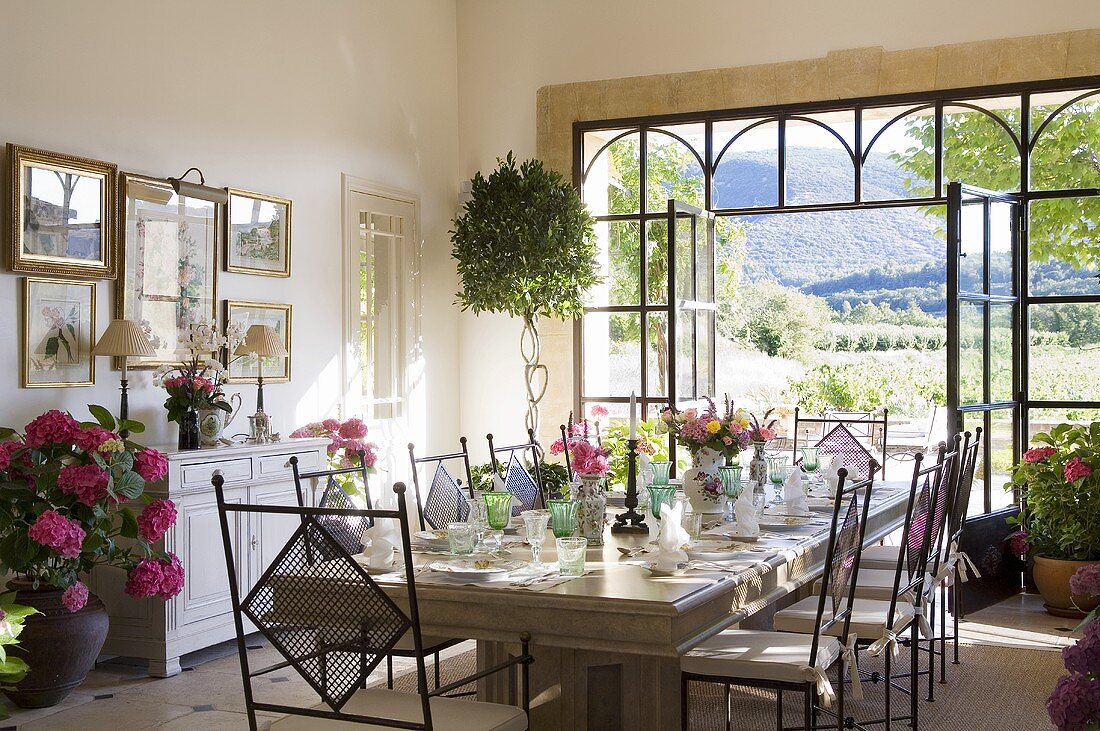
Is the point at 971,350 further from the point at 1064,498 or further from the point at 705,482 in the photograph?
the point at 705,482

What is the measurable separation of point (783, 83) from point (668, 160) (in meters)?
0.99

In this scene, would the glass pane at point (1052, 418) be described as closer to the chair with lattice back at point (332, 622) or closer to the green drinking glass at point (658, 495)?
the green drinking glass at point (658, 495)

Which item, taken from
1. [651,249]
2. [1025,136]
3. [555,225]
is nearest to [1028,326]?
[1025,136]

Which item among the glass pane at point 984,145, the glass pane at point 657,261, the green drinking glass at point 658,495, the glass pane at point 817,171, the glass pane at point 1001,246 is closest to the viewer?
the green drinking glass at point 658,495

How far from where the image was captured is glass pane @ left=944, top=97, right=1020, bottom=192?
709 cm

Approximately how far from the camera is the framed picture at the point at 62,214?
16.1 ft

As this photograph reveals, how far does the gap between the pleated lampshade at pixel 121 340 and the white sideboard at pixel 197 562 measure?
51 centimetres

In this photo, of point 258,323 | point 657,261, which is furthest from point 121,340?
point 657,261

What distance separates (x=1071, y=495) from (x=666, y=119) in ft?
11.9

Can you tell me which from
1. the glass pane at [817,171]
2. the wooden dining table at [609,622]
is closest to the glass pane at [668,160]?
the wooden dining table at [609,622]

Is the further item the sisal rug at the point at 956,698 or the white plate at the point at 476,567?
the sisal rug at the point at 956,698

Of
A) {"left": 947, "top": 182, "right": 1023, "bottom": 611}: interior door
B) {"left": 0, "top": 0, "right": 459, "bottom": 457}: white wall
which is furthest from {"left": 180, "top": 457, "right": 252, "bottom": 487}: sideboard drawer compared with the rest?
{"left": 947, "top": 182, "right": 1023, "bottom": 611}: interior door

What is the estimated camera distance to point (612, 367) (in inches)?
316

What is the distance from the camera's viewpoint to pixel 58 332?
5.09 metres
